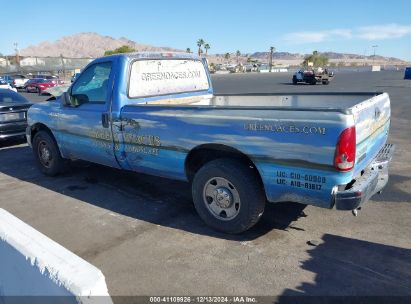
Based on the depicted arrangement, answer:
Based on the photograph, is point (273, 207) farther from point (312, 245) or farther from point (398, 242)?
point (398, 242)

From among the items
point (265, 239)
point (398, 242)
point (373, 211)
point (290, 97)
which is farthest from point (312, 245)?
point (290, 97)

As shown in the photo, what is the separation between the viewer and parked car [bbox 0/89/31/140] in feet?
28.7

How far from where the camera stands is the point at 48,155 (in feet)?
21.1

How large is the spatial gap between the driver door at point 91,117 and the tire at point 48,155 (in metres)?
0.48

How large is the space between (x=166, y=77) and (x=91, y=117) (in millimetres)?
1203

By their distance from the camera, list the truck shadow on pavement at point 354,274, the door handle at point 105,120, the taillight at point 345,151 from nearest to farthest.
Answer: the truck shadow on pavement at point 354,274 → the taillight at point 345,151 → the door handle at point 105,120

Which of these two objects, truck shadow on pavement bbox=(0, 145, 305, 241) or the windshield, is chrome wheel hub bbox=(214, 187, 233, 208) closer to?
truck shadow on pavement bbox=(0, 145, 305, 241)

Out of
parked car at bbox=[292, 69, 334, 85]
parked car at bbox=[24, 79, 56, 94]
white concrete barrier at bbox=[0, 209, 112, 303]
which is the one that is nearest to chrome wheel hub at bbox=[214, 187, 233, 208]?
white concrete barrier at bbox=[0, 209, 112, 303]

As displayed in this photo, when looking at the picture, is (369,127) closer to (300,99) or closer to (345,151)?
(345,151)

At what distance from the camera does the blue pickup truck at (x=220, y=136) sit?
130 inches

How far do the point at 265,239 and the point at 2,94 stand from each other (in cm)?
816

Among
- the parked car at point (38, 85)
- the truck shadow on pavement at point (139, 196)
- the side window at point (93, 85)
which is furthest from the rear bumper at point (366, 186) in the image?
the parked car at point (38, 85)

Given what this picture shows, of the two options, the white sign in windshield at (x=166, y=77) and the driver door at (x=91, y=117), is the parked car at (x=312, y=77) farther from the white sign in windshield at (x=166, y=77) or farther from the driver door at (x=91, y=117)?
the driver door at (x=91, y=117)

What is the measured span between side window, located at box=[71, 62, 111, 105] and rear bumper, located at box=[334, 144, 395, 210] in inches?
128
